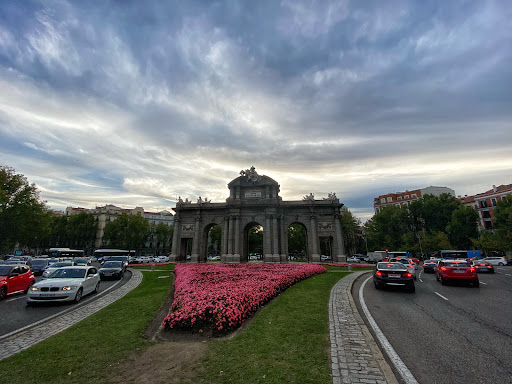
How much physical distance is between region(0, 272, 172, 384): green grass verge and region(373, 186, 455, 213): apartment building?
92455 mm

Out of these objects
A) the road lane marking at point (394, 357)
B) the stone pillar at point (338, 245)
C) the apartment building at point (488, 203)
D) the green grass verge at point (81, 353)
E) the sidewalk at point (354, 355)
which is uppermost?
the apartment building at point (488, 203)

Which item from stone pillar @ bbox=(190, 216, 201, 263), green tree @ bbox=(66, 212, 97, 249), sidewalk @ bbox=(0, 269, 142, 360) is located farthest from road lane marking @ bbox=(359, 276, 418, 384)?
green tree @ bbox=(66, 212, 97, 249)

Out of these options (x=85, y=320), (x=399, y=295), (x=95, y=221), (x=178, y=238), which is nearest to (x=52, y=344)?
(x=85, y=320)

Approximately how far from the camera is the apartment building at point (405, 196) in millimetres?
86625

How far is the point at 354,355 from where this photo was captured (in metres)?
5.44

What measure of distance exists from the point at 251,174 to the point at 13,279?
A: 33.6 m

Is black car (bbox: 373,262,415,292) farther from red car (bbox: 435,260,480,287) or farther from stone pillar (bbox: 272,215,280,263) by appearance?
stone pillar (bbox: 272,215,280,263)

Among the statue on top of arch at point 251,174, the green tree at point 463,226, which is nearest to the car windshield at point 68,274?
the statue on top of arch at point 251,174

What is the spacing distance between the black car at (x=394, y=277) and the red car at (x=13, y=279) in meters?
20.1

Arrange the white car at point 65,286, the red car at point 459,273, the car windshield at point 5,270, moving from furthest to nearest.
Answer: the red car at point 459,273, the car windshield at point 5,270, the white car at point 65,286

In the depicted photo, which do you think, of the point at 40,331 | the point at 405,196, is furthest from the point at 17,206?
the point at 405,196

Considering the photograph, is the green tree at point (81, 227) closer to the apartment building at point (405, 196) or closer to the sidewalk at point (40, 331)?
the sidewalk at point (40, 331)

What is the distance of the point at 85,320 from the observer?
869cm

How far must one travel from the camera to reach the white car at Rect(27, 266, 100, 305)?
11141 mm
